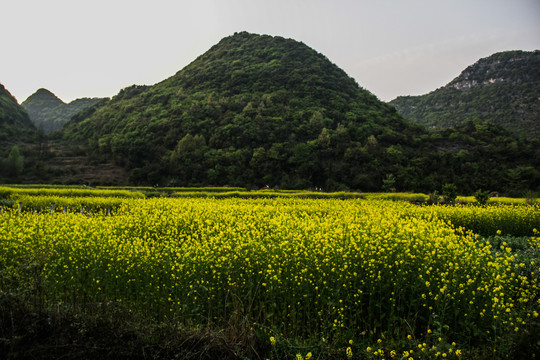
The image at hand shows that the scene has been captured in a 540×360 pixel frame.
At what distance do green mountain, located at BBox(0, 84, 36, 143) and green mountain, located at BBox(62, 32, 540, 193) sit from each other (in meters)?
9.10

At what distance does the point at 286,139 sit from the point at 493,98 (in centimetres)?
5237

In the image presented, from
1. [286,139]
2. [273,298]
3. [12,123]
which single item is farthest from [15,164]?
[273,298]

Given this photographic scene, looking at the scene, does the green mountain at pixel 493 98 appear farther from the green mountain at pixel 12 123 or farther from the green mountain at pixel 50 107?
the green mountain at pixel 50 107

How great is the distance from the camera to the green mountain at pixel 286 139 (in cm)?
4731

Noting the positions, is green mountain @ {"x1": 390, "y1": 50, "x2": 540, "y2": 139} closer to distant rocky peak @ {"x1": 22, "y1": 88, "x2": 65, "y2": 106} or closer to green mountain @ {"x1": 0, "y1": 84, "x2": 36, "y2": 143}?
green mountain @ {"x1": 0, "y1": 84, "x2": 36, "y2": 143}

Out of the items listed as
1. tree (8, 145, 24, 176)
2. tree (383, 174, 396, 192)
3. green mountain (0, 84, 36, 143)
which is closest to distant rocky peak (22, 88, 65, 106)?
green mountain (0, 84, 36, 143)

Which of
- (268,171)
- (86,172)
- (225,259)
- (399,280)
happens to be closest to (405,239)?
(399,280)

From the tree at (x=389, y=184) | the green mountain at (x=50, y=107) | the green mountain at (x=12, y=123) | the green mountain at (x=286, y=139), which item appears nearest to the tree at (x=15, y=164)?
the green mountain at (x=286, y=139)

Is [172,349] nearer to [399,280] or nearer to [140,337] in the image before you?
[140,337]

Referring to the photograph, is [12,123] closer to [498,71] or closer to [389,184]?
[389,184]

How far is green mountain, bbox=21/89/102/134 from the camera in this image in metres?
126

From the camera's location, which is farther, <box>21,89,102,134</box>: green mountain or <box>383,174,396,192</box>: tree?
<box>21,89,102,134</box>: green mountain

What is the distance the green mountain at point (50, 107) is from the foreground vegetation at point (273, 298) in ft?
467

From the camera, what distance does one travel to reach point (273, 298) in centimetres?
456
